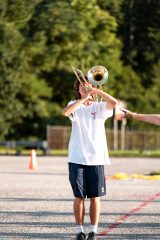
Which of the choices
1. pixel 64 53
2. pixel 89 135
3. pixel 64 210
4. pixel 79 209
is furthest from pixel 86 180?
pixel 64 53

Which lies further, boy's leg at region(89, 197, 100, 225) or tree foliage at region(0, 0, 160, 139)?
tree foliage at region(0, 0, 160, 139)

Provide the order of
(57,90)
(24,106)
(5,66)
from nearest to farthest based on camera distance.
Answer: (5,66)
(24,106)
(57,90)

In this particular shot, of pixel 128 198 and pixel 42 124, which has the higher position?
pixel 128 198

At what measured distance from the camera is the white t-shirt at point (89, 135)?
9953mm

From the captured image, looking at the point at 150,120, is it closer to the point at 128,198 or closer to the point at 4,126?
the point at 128,198

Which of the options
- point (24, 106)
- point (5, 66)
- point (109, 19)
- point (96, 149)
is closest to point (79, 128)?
point (96, 149)

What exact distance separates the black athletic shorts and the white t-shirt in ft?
0.28

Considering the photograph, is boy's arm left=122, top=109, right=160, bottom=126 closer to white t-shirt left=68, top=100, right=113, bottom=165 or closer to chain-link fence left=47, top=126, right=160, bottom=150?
white t-shirt left=68, top=100, right=113, bottom=165

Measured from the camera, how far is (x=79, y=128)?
10.0 meters

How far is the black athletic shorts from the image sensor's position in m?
9.92

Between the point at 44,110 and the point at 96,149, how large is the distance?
57033 millimetres

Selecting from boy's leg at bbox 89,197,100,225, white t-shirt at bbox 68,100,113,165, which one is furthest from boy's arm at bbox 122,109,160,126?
boy's leg at bbox 89,197,100,225

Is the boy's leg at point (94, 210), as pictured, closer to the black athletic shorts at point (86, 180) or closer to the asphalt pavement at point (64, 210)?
the black athletic shorts at point (86, 180)

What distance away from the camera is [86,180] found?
10.0 metres
